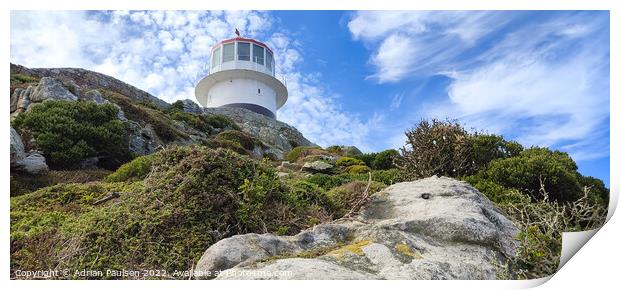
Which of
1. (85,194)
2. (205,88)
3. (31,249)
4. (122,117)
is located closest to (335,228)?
(31,249)

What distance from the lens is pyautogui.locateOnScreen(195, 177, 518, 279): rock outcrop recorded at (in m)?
3.70

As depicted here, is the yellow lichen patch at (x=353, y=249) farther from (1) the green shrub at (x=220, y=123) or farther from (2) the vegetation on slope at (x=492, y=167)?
(1) the green shrub at (x=220, y=123)

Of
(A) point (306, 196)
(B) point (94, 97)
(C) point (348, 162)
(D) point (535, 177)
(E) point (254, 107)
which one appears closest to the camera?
(A) point (306, 196)

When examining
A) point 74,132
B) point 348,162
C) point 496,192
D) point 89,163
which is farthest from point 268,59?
point 496,192

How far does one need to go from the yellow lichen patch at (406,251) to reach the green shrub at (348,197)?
209cm

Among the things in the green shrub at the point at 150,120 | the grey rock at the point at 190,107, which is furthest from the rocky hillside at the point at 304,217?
the grey rock at the point at 190,107

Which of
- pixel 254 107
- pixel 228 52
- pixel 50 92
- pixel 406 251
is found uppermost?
pixel 228 52

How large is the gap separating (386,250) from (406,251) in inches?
7.6

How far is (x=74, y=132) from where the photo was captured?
12234 mm

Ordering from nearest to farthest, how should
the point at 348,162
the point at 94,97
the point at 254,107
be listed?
the point at 348,162
the point at 94,97
the point at 254,107

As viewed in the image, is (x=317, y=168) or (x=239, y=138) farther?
(x=239, y=138)

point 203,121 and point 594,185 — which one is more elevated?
point 203,121

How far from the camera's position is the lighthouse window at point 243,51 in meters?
28.3

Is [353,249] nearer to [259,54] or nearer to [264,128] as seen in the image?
[264,128]
